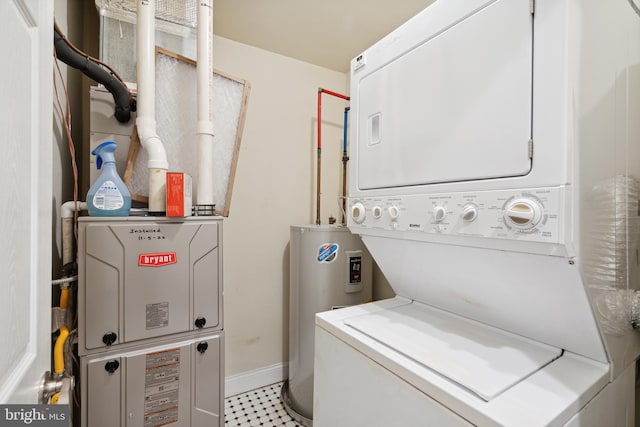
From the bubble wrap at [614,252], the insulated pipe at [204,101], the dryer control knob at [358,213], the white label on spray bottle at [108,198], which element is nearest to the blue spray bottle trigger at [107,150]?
the white label on spray bottle at [108,198]

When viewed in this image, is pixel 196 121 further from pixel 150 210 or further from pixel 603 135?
pixel 603 135

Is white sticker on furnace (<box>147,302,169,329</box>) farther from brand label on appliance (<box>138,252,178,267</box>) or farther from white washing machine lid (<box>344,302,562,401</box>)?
white washing machine lid (<box>344,302,562,401</box>)

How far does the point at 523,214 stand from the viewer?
793 mm

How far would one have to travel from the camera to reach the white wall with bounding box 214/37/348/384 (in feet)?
7.89

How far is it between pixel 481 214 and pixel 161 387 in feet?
5.40

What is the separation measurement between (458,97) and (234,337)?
2313mm

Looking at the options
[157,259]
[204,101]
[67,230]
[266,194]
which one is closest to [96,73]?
[204,101]

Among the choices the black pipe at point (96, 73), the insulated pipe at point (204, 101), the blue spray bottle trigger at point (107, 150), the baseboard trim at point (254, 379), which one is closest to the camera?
the black pipe at point (96, 73)

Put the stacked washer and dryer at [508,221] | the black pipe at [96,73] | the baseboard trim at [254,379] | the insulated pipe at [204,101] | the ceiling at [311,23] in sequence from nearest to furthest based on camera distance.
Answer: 1. the stacked washer and dryer at [508,221]
2. the black pipe at [96,73]
3. the insulated pipe at [204,101]
4. the ceiling at [311,23]
5. the baseboard trim at [254,379]

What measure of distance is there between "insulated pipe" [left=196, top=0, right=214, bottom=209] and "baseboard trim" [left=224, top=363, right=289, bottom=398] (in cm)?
158

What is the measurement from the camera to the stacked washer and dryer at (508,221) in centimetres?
75

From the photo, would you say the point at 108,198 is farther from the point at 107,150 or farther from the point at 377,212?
the point at 377,212

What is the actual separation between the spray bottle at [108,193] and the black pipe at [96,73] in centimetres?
26

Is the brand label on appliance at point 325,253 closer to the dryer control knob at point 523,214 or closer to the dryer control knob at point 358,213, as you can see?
the dryer control knob at point 358,213
